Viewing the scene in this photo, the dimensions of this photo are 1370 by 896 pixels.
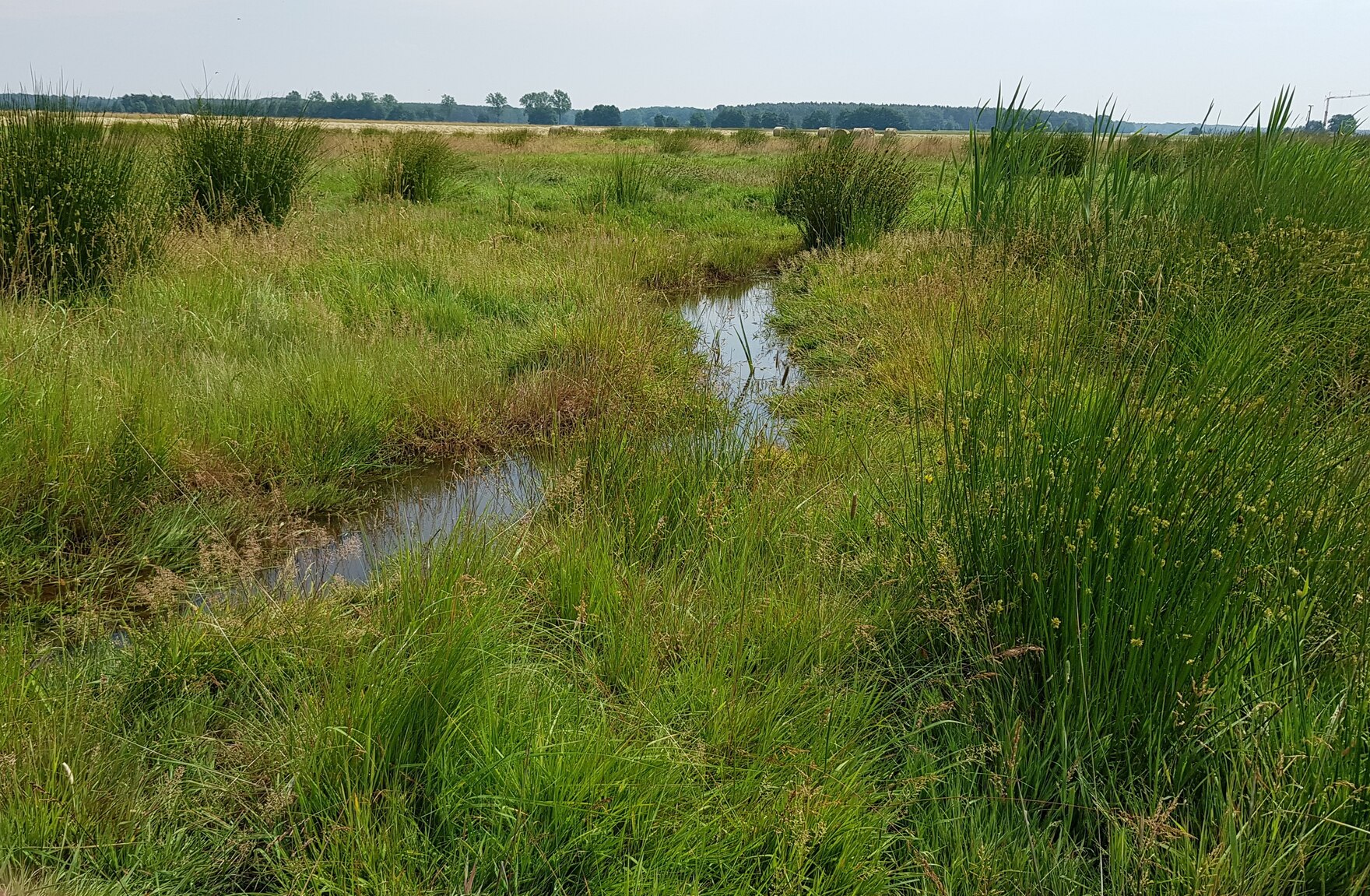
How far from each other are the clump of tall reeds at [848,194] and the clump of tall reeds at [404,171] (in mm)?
5114

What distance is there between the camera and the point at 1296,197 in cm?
487

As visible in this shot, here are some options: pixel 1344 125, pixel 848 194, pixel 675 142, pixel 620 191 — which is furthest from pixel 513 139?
pixel 1344 125

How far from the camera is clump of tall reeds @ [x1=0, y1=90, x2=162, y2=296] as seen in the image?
16.9 feet

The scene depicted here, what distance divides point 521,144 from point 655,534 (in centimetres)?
2485

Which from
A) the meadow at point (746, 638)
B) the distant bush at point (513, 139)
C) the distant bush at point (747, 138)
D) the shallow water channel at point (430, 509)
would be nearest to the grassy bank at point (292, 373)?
the meadow at point (746, 638)

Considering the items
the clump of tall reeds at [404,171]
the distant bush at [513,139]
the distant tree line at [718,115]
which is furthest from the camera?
the distant tree line at [718,115]

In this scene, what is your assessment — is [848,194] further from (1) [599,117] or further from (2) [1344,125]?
(1) [599,117]

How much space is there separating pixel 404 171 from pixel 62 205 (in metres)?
6.22

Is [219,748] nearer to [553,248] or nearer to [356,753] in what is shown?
[356,753]

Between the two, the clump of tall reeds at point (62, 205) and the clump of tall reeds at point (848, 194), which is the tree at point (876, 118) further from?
the clump of tall reeds at point (62, 205)

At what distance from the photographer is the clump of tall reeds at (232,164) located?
7645 mm

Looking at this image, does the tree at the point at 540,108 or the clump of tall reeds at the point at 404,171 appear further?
the tree at the point at 540,108

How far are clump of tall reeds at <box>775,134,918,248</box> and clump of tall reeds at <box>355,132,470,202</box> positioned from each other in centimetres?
511

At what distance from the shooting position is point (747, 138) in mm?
27719
